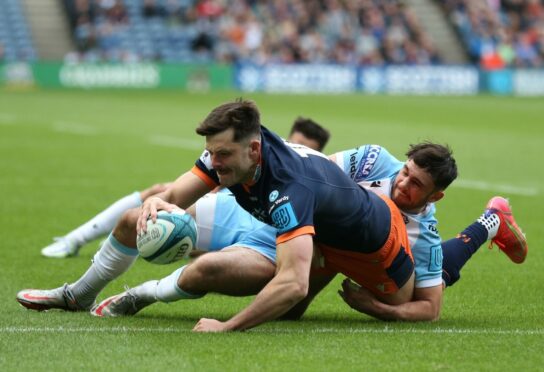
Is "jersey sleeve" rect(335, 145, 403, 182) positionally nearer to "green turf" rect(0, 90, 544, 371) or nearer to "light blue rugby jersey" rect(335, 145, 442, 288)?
"light blue rugby jersey" rect(335, 145, 442, 288)

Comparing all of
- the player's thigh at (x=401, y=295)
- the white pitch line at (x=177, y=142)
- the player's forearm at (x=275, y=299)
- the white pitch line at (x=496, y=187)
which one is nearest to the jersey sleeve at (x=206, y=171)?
the player's forearm at (x=275, y=299)

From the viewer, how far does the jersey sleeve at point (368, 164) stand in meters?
7.64

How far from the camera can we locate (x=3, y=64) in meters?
37.0

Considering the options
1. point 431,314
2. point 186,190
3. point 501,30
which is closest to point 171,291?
point 186,190

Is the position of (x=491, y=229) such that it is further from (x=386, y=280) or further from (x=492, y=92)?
(x=492, y=92)

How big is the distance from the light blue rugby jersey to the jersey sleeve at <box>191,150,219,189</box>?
1.03 metres

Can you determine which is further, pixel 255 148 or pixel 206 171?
pixel 206 171

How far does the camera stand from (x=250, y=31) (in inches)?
1607

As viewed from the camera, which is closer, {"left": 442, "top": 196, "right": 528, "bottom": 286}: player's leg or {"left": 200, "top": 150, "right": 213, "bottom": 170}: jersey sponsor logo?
{"left": 200, "top": 150, "right": 213, "bottom": 170}: jersey sponsor logo

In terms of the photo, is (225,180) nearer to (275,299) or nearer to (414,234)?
(275,299)

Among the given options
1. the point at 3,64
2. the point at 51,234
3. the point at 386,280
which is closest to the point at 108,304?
the point at 386,280

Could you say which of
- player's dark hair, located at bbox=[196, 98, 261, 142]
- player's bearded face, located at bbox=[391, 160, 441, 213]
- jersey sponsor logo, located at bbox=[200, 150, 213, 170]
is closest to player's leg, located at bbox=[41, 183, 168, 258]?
jersey sponsor logo, located at bbox=[200, 150, 213, 170]

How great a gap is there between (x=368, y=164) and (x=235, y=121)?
171cm

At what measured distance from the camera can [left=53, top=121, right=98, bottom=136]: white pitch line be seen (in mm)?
23234
